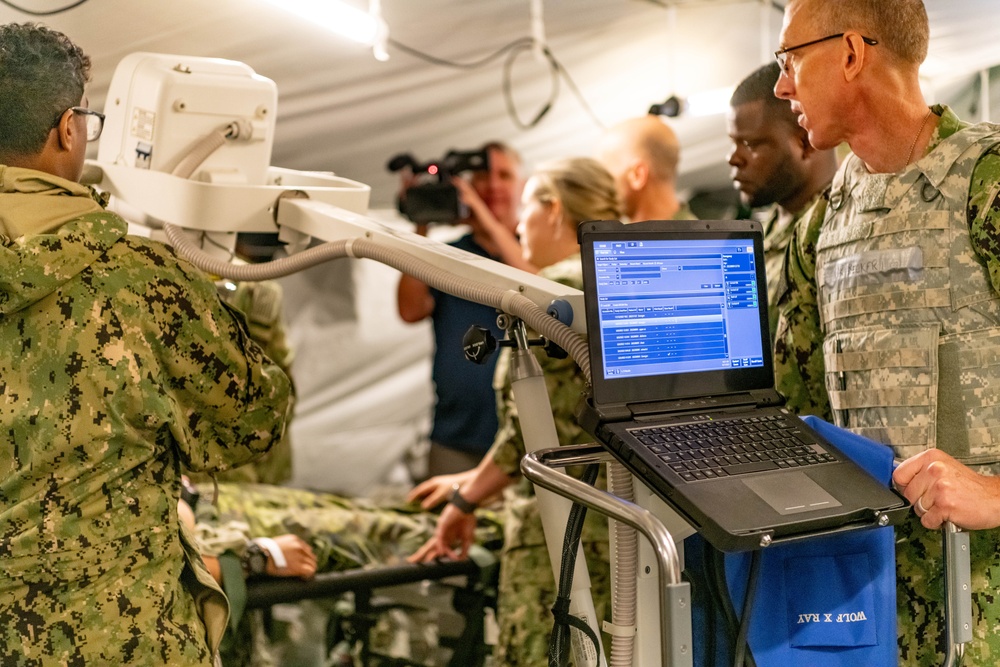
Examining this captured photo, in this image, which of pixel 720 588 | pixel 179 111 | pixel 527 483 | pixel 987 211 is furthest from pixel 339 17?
pixel 720 588

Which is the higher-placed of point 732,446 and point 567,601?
point 732,446

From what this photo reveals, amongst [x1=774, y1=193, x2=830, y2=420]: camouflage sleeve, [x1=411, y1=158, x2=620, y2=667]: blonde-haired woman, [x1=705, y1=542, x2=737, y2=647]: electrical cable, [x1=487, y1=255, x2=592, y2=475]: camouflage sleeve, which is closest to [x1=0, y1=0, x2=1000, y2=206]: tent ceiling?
[x1=411, y1=158, x2=620, y2=667]: blonde-haired woman

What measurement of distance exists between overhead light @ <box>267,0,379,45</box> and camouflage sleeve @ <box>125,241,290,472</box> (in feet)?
3.65

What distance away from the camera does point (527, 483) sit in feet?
Result: 8.09

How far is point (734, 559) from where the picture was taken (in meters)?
1.39

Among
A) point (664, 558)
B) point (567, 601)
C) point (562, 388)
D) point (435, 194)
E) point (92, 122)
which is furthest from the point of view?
point (435, 194)

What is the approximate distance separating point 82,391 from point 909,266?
4.06 feet

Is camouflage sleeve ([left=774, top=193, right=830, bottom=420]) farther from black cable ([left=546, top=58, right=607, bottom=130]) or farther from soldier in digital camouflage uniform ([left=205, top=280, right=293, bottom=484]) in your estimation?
black cable ([left=546, top=58, right=607, bottom=130])

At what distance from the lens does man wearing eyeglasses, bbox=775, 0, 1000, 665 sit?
1.53m

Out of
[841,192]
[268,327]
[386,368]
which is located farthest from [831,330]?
[386,368]

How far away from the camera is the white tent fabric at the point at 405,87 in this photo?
8.60 ft

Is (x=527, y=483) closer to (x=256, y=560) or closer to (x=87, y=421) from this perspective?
(x=256, y=560)

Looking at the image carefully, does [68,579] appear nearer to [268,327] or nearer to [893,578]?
[893,578]

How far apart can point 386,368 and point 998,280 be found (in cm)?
377
